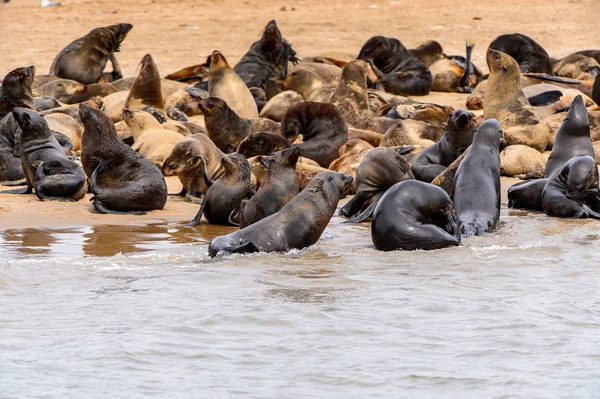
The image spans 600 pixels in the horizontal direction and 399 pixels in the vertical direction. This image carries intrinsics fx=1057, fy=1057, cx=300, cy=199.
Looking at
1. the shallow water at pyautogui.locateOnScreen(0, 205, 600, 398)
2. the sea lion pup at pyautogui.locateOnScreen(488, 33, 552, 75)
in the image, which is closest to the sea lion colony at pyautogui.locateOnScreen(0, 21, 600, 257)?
the shallow water at pyautogui.locateOnScreen(0, 205, 600, 398)

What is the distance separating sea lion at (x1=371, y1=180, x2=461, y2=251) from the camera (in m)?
6.68

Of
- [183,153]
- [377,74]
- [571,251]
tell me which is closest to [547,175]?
[571,251]

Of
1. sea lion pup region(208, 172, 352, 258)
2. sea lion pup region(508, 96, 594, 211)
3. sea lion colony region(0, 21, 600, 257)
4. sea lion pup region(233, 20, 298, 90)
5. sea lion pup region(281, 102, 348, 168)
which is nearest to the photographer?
sea lion pup region(208, 172, 352, 258)

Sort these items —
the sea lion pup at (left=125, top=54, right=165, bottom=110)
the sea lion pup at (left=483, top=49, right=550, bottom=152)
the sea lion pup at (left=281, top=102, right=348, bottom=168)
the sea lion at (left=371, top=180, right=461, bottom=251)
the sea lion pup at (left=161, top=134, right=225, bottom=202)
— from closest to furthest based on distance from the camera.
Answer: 1. the sea lion at (left=371, top=180, right=461, bottom=251)
2. the sea lion pup at (left=161, top=134, right=225, bottom=202)
3. the sea lion pup at (left=281, top=102, right=348, bottom=168)
4. the sea lion pup at (left=483, top=49, right=550, bottom=152)
5. the sea lion pup at (left=125, top=54, right=165, bottom=110)

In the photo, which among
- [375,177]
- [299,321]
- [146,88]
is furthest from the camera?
[146,88]

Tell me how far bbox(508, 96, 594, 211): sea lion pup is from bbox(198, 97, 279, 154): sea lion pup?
11.9 ft

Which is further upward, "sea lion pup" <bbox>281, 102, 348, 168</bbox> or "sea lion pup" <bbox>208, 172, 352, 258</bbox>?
"sea lion pup" <bbox>208, 172, 352, 258</bbox>

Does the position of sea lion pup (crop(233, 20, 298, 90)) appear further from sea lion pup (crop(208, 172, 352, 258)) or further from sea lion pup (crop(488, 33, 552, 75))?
sea lion pup (crop(208, 172, 352, 258))

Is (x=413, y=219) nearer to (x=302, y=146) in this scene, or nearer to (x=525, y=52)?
(x=302, y=146)

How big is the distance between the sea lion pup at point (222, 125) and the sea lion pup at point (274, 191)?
396 cm

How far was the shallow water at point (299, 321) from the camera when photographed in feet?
13.7

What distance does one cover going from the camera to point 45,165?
9.27 m

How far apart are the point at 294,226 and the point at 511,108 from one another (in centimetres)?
647

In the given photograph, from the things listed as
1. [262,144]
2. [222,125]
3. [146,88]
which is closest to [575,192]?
[262,144]
